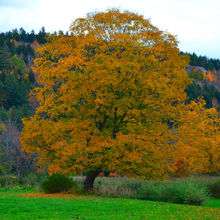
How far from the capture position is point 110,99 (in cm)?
1966

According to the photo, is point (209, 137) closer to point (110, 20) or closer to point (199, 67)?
point (110, 20)

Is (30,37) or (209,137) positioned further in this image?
(30,37)

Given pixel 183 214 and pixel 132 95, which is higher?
pixel 132 95

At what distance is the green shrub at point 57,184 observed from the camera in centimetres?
2186

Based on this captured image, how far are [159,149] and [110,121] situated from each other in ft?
11.6

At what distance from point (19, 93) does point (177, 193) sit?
61972mm

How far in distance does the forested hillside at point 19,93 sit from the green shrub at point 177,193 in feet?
39.8

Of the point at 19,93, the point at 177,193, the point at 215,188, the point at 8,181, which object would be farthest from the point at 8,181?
the point at 19,93

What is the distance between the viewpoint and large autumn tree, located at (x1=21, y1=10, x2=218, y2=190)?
18.9 m

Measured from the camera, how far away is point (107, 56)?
65.4ft

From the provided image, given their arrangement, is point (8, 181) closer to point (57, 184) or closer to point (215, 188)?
point (57, 184)

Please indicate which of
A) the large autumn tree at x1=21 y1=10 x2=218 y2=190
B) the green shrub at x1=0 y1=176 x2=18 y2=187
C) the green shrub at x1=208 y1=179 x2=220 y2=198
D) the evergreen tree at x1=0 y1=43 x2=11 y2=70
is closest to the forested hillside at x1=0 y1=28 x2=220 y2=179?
the evergreen tree at x1=0 y1=43 x2=11 y2=70

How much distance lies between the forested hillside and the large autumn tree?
3.85 m

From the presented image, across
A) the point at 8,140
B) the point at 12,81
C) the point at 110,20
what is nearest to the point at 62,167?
the point at 110,20
